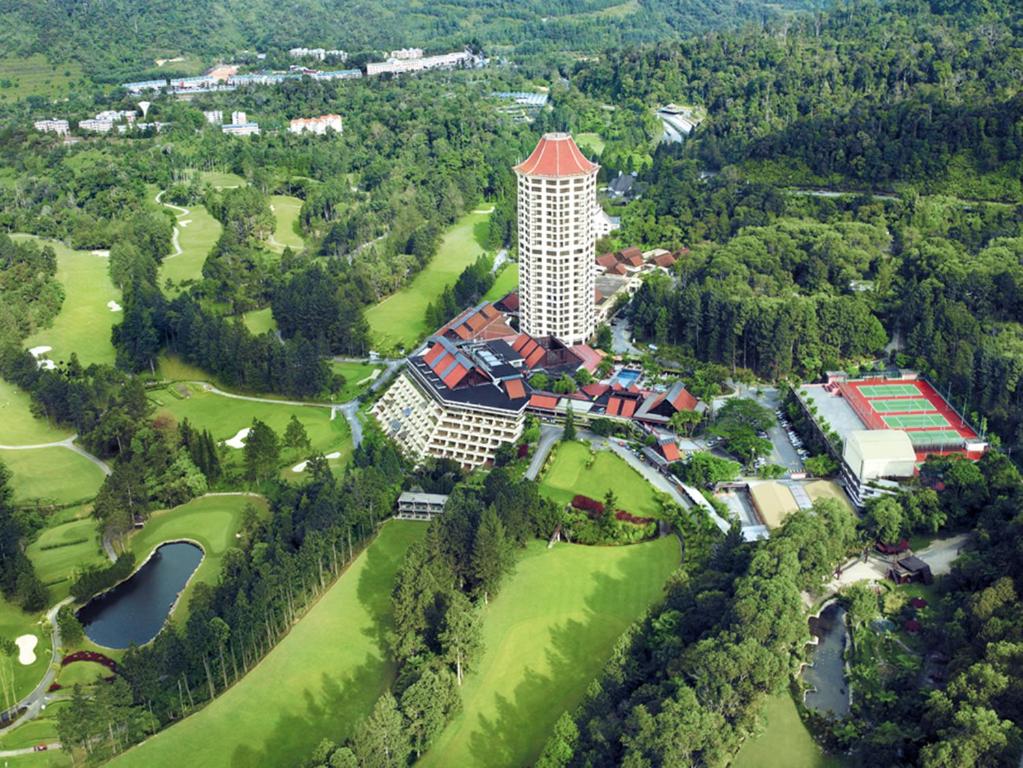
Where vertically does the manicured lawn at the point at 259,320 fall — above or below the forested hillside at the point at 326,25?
below

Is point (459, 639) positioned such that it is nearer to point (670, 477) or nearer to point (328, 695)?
point (328, 695)

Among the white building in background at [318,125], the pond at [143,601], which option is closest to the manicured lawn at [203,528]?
the pond at [143,601]

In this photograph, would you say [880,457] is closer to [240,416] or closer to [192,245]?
[240,416]

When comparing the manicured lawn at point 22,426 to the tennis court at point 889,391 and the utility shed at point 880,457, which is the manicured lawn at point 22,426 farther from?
the tennis court at point 889,391

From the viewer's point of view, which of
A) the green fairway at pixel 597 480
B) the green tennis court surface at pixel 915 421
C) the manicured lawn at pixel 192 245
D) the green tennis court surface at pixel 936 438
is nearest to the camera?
the green fairway at pixel 597 480

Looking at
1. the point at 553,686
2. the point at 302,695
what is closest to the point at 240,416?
the point at 302,695

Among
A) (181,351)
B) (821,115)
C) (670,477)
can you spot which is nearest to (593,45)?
(821,115)
